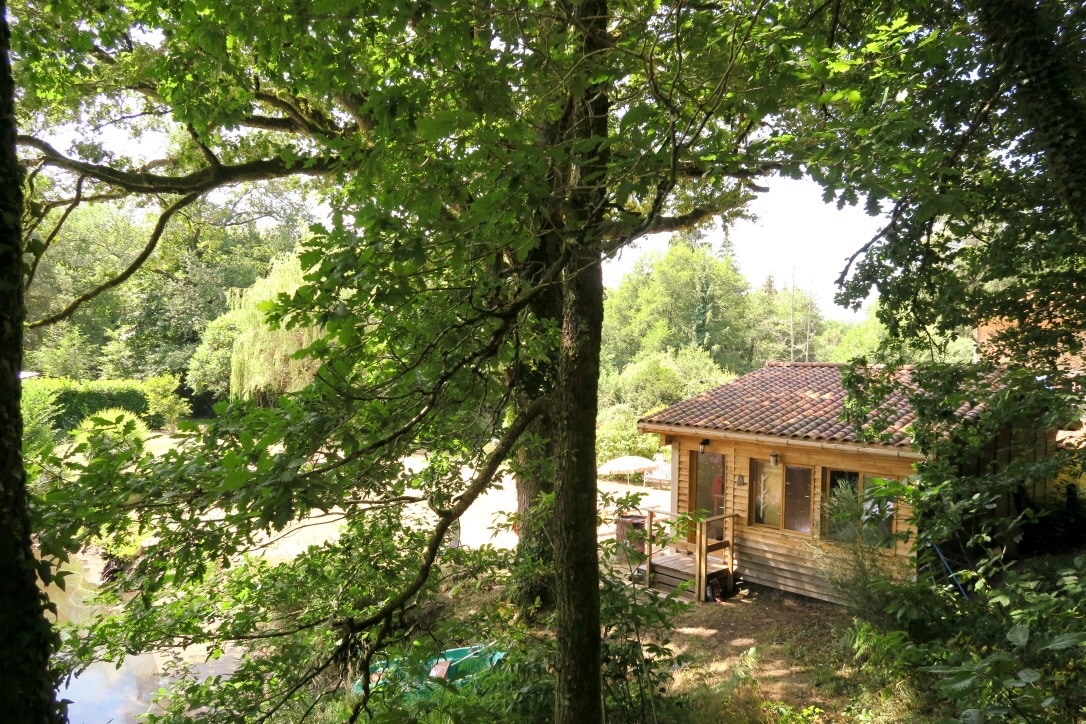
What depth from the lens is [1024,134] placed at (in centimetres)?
441

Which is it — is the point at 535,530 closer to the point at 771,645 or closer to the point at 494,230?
the point at 494,230

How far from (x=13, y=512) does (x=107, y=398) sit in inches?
1038

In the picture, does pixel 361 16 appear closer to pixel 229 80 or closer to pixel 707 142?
pixel 707 142

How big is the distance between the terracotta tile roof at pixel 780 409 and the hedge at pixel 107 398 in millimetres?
18044

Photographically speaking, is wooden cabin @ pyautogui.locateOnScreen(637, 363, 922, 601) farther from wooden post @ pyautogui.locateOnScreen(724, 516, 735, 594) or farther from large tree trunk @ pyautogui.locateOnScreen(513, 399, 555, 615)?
large tree trunk @ pyautogui.locateOnScreen(513, 399, 555, 615)

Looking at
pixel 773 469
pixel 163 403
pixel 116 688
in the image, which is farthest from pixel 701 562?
pixel 163 403

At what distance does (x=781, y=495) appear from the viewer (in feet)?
34.6

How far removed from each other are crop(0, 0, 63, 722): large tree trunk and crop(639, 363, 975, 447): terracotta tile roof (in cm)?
920

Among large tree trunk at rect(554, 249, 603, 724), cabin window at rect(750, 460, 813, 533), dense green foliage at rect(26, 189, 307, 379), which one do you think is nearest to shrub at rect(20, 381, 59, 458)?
dense green foliage at rect(26, 189, 307, 379)

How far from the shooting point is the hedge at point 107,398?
21156 millimetres

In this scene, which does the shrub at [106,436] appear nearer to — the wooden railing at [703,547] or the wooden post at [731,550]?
the wooden railing at [703,547]

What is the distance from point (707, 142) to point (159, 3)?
3121 millimetres

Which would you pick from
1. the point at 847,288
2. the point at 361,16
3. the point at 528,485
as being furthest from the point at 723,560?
the point at 361,16

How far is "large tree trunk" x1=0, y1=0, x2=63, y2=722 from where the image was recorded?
1.61m
